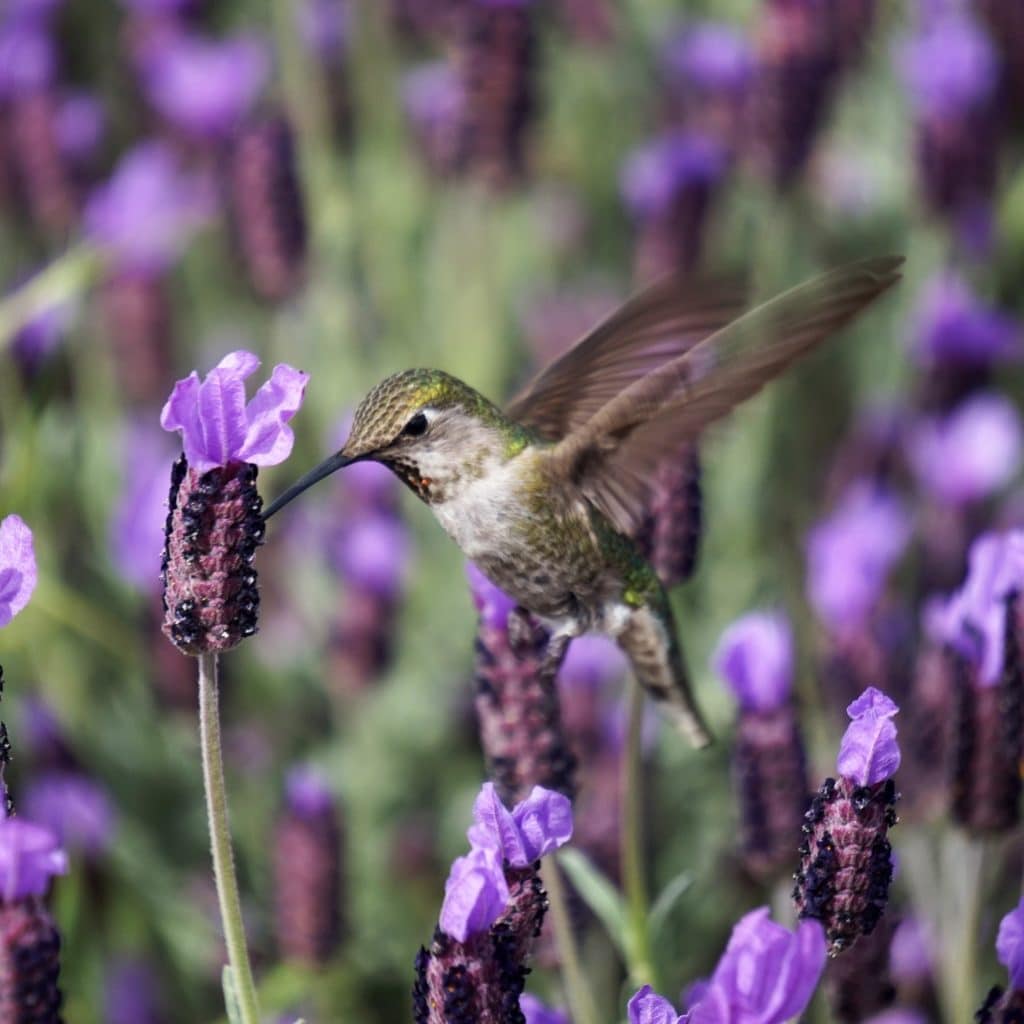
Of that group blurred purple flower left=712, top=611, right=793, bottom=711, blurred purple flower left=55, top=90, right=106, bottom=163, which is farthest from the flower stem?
blurred purple flower left=55, top=90, right=106, bottom=163

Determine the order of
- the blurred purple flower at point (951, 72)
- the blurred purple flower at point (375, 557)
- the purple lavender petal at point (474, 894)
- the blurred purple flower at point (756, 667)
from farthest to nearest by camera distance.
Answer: the blurred purple flower at point (951, 72) → the blurred purple flower at point (375, 557) → the blurred purple flower at point (756, 667) → the purple lavender petal at point (474, 894)

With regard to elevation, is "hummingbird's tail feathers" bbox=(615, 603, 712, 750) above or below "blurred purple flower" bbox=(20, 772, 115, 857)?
below

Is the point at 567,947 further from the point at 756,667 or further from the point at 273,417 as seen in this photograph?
the point at 273,417

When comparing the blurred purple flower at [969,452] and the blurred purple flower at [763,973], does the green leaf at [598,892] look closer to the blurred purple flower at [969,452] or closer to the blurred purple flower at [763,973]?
the blurred purple flower at [763,973]

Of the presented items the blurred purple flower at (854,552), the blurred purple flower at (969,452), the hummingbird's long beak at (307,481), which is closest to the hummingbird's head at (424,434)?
the hummingbird's long beak at (307,481)

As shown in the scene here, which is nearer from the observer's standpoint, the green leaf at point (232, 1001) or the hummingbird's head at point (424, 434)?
the green leaf at point (232, 1001)

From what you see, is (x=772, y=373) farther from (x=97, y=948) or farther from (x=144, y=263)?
(x=144, y=263)

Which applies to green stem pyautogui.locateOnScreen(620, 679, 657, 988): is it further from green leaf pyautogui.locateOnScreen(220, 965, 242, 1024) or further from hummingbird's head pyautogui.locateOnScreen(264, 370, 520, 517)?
green leaf pyautogui.locateOnScreen(220, 965, 242, 1024)

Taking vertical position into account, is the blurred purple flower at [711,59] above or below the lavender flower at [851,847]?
above
